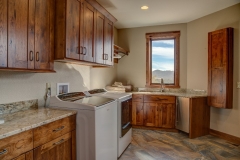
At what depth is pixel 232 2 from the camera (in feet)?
9.77

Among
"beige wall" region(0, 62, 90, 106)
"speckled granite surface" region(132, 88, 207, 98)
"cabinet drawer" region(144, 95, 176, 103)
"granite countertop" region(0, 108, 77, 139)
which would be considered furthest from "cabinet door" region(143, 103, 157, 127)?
"granite countertop" region(0, 108, 77, 139)

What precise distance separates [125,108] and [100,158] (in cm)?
98

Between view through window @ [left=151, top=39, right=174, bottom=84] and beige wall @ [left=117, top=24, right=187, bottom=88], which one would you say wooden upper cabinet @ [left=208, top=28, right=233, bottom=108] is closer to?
view through window @ [left=151, top=39, right=174, bottom=84]

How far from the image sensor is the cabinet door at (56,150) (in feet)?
4.66

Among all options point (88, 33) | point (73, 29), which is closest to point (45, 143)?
point (73, 29)

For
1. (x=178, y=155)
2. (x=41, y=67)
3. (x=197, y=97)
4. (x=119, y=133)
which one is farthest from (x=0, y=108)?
(x=197, y=97)

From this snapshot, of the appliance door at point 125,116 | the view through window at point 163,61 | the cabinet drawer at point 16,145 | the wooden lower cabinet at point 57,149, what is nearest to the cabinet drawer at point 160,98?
the view through window at point 163,61

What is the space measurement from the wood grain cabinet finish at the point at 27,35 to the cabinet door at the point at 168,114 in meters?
2.67

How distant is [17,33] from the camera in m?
1.45

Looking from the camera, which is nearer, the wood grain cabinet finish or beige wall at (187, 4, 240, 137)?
the wood grain cabinet finish

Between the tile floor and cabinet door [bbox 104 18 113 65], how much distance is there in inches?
62.7

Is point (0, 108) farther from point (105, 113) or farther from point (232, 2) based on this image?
point (232, 2)

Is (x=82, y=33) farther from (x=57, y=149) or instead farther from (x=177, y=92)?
(x=177, y=92)

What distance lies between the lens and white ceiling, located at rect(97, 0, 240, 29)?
2934 millimetres
